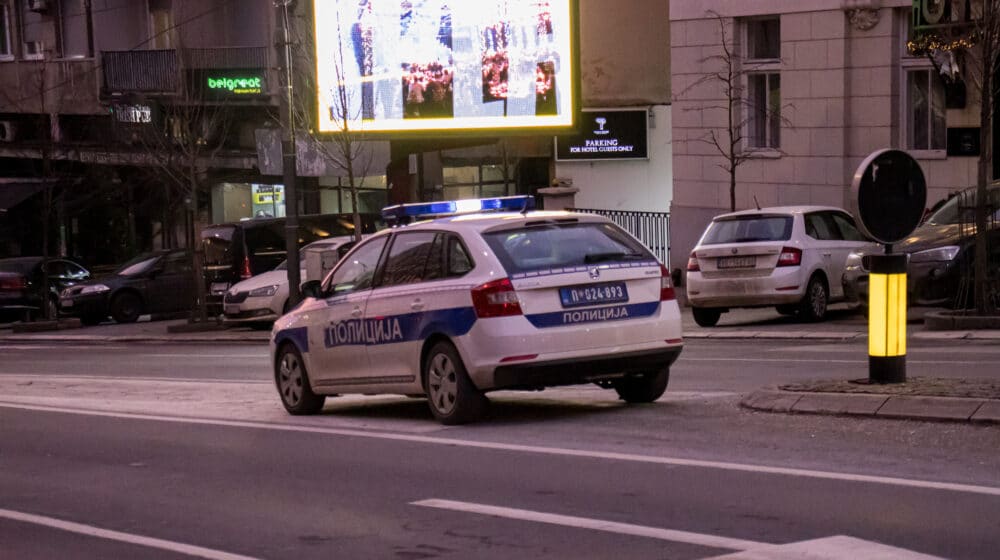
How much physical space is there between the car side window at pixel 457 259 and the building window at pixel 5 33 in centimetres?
4073

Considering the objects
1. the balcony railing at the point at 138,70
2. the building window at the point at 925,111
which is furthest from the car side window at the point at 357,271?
the balcony railing at the point at 138,70

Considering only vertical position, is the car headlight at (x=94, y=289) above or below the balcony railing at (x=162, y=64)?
below

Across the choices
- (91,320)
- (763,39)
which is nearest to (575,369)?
(763,39)

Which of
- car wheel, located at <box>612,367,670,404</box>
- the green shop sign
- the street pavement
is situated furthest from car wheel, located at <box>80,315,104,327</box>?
car wheel, located at <box>612,367,670,404</box>

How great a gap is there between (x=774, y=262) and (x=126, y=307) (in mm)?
17606

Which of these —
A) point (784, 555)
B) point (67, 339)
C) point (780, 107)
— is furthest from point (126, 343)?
point (784, 555)

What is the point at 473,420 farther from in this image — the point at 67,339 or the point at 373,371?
the point at 67,339

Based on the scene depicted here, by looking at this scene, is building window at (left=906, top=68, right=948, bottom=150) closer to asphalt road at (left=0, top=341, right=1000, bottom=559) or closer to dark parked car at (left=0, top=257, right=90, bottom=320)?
asphalt road at (left=0, top=341, right=1000, bottom=559)

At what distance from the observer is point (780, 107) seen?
2814 cm

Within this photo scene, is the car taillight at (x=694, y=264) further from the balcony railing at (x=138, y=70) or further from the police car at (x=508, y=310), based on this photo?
the balcony railing at (x=138, y=70)

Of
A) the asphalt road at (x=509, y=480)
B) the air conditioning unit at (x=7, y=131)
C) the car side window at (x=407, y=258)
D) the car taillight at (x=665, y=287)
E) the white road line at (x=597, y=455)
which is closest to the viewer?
the asphalt road at (x=509, y=480)

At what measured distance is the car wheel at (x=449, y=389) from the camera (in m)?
11.5

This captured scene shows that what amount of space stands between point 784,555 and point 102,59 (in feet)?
126

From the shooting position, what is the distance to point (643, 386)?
12336mm
